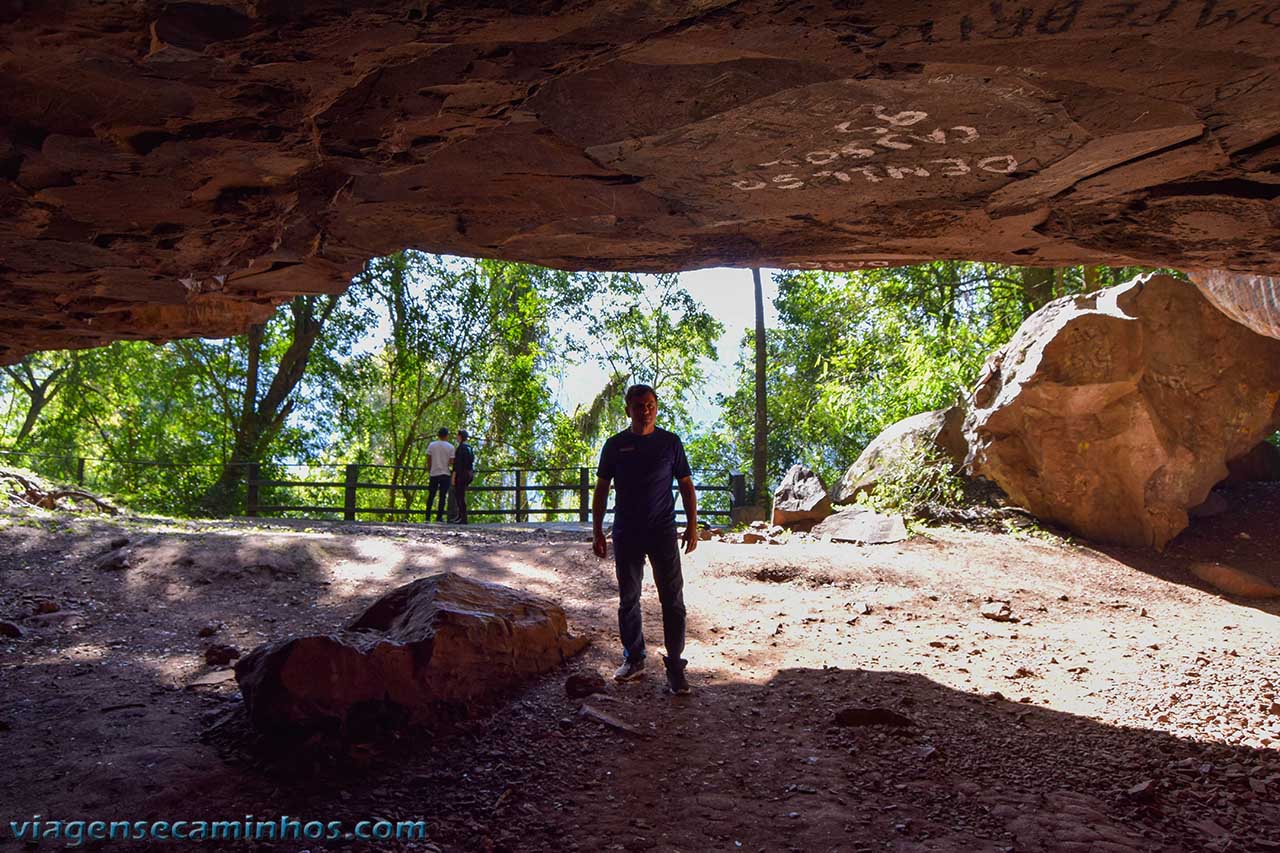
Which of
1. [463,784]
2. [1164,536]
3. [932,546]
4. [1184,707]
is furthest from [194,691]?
[1164,536]

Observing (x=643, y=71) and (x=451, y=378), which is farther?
(x=451, y=378)

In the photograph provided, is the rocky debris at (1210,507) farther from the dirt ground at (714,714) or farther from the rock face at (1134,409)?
the dirt ground at (714,714)

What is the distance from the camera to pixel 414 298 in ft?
64.7

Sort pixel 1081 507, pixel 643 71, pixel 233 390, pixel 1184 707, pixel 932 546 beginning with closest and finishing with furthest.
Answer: pixel 643 71 → pixel 1184 707 → pixel 932 546 → pixel 1081 507 → pixel 233 390

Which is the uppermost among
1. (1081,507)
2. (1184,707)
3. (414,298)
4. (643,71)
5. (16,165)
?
(414,298)

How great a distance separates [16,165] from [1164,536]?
34.5ft

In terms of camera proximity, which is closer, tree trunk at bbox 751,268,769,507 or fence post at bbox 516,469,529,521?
fence post at bbox 516,469,529,521

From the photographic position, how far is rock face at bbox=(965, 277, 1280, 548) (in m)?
9.32

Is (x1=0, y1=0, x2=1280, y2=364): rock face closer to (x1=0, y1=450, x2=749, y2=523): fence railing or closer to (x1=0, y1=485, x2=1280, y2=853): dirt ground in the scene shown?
(x1=0, y1=485, x2=1280, y2=853): dirt ground

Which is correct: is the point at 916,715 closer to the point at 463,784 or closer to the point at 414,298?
the point at 463,784

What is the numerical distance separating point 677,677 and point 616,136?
2857 millimetres

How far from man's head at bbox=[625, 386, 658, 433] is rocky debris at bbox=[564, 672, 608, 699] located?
4.54 ft

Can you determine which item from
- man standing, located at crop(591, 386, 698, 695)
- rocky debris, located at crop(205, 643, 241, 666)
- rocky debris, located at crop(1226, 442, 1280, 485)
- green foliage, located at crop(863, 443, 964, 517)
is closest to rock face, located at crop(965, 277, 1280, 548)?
green foliage, located at crop(863, 443, 964, 517)

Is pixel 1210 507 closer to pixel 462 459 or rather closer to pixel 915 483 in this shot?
pixel 915 483
